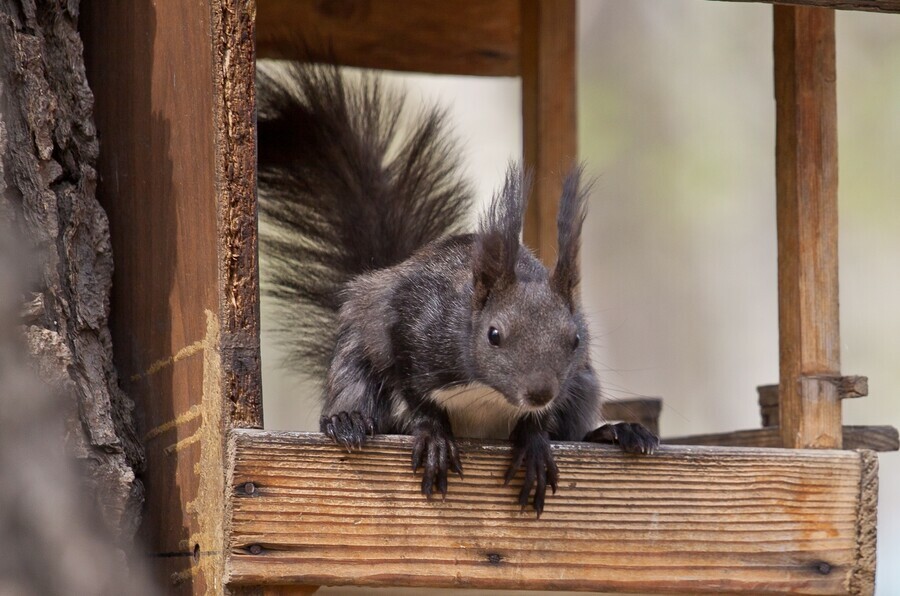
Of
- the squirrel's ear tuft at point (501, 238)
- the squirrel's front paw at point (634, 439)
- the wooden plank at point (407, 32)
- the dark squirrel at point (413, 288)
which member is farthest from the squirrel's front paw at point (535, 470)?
the wooden plank at point (407, 32)

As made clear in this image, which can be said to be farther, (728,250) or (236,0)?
(728,250)

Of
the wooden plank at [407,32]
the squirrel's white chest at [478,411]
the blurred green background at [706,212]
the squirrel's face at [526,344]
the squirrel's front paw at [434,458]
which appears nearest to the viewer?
the squirrel's front paw at [434,458]

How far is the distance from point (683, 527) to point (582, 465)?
0.60 ft

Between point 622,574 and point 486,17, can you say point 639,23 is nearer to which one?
point 486,17

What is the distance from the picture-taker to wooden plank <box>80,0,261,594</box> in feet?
5.36

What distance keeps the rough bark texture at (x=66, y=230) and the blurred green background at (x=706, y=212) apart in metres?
2.72

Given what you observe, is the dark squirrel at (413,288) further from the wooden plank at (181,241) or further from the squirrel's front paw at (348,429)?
the wooden plank at (181,241)

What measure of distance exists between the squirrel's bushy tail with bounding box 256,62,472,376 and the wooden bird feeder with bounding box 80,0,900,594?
28.3 inches

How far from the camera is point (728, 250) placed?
505cm

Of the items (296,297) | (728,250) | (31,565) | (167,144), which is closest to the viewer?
(31,565)

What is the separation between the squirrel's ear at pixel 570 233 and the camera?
190 cm

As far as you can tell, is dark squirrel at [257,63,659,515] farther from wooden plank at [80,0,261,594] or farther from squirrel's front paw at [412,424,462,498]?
wooden plank at [80,0,261,594]

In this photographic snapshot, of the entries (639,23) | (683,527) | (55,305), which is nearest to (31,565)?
(55,305)

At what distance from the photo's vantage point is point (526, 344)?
1882 millimetres
